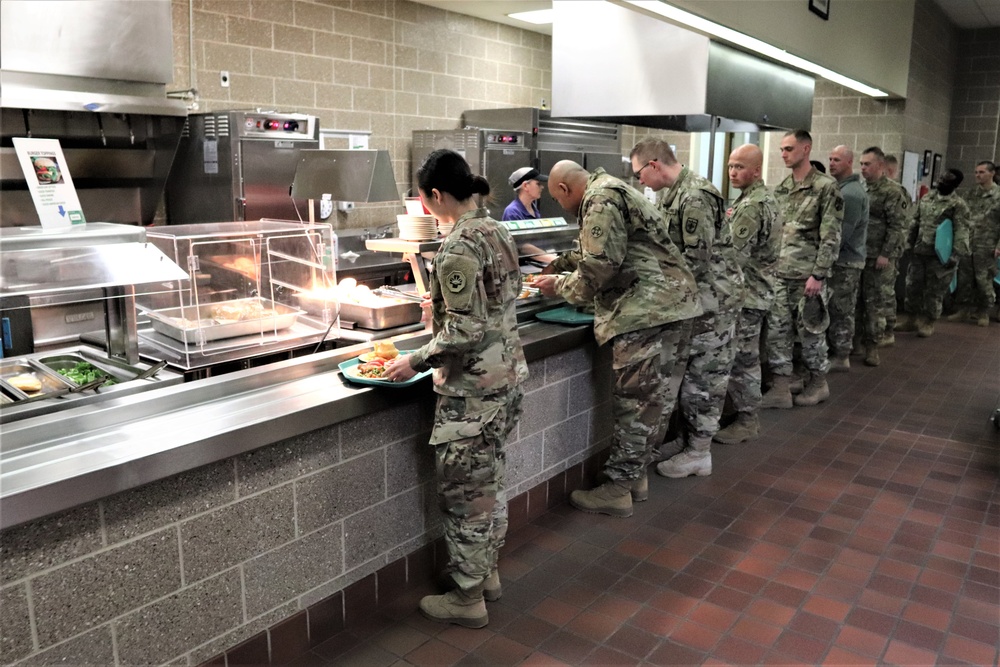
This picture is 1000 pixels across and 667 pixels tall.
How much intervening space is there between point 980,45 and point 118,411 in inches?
461

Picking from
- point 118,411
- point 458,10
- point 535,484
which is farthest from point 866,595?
point 458,10

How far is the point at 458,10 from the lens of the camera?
7.28 metres

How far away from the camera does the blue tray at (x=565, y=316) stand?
12.4 feet

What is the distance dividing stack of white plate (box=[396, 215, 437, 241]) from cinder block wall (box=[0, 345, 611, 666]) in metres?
0.75

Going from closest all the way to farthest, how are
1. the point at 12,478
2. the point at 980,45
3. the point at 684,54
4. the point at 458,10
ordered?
the point at 12,478, the point at 684,54, the point at 458,10, the point at 980,45

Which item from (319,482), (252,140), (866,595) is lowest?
(866,595)

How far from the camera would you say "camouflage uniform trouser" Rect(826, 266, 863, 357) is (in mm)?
6074

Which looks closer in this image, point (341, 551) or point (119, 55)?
point (341, 551)

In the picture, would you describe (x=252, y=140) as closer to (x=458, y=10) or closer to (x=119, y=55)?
(x=119, y=55)

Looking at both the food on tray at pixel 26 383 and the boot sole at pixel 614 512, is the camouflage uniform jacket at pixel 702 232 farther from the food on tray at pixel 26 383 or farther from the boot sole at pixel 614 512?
the food on tray at pixel 26 383

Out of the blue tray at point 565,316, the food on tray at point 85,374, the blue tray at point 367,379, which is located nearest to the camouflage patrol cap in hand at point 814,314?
the blue tray at point 565,316

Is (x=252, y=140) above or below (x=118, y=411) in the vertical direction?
above

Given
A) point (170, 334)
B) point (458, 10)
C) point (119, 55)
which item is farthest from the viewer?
point (458, 10)

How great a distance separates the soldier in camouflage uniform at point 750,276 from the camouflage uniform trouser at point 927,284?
4344 mm
